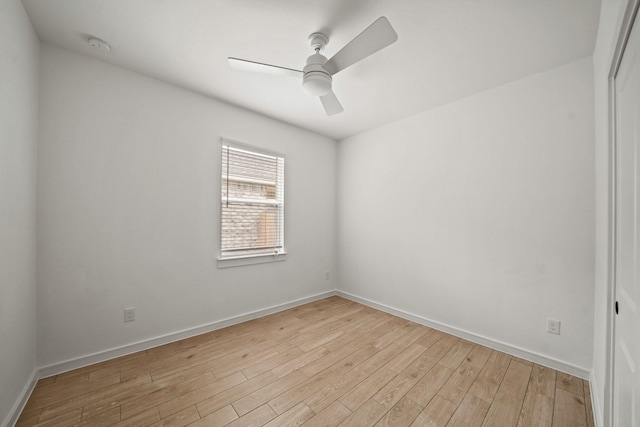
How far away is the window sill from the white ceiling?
1.83 metres

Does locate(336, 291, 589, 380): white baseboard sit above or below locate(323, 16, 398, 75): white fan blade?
below

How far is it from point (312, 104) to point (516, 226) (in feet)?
7.78

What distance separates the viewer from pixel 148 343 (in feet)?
7.70

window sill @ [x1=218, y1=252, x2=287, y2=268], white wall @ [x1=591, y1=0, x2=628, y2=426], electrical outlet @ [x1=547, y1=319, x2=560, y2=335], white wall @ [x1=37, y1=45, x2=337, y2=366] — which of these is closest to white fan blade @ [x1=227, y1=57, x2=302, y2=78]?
white wall @ [x1=37, y1=45, x2=337, y2=366]

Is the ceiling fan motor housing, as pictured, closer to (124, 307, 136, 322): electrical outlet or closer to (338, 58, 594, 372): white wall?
(338, 58, 594, 372): white wall

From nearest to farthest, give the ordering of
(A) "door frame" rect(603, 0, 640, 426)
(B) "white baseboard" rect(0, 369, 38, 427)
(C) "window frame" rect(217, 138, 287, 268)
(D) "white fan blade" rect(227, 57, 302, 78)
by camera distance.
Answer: (A) "door frame" rect(603, 0, 640, 426) → (B) "white baseboard" rect(0, 369, 38, 427) → (D) "white fan blade" rect(227, 57, 302, 78) → (C) "window frame" rect(217, 138, 287, 268)

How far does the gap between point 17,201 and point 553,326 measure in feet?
13.1

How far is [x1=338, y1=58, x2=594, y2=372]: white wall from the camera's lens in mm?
2027

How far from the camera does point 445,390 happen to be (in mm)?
1829

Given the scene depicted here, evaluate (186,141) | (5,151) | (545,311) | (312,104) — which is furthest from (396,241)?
(5,151)

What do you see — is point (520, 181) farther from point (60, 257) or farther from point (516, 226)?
point (60, 257)

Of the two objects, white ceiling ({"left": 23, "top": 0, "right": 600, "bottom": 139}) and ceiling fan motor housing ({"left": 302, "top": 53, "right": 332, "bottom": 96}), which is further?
ceiling fan motor housing ({"left": 302, "top": 53, "right": 332, "bottom": 96})

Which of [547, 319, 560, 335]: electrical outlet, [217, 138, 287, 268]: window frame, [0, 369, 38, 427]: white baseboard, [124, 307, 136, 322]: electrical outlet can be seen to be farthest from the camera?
[217, 138, 287, 268]: window frame

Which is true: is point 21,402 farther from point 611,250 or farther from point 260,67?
point 611,250
